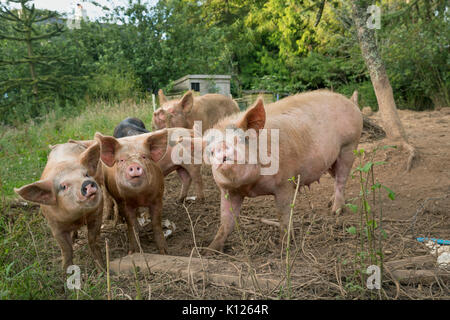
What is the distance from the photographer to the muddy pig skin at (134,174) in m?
3.23

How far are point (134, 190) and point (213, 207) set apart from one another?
1929mm

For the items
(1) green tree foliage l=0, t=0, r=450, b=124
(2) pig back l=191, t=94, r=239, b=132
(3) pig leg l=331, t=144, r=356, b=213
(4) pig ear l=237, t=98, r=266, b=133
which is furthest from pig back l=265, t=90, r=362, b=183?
(1) green tree foliage l=0, t=0, r=450, b=124

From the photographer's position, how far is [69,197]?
2.84 m

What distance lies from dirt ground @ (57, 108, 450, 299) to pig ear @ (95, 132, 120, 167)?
0.88 metres

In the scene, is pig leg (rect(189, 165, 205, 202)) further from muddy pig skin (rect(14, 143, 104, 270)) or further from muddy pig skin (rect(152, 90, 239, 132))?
muddy pig skin (rect(14, 143, 104, 270))

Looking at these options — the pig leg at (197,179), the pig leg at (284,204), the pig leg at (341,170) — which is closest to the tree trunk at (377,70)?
the pig leg at (341,170)

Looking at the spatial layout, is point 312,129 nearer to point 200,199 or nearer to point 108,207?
point 200,199

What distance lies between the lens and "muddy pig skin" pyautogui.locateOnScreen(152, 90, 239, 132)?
19.6ft

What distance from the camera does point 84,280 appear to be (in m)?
2.90

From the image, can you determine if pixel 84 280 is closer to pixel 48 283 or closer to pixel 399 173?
pixel 48 283

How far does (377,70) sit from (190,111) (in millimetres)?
3058

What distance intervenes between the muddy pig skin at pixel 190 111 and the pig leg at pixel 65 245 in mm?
3106

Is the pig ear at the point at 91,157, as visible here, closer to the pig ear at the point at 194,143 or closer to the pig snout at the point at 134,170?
the pig snout at the point at 134,170
